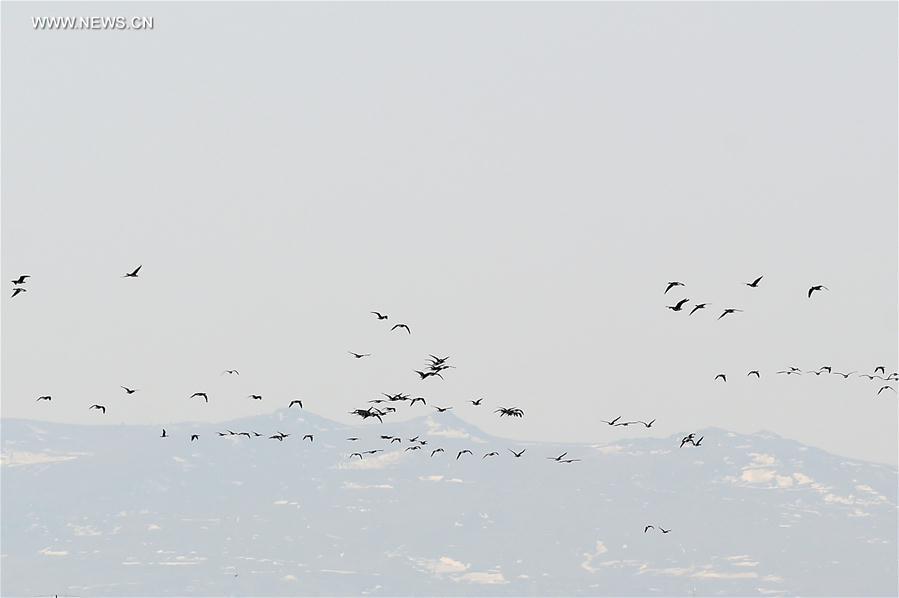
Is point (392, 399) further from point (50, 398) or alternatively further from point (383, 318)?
point (50, 398)

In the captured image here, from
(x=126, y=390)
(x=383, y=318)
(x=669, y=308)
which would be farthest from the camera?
(x=126, y=390)

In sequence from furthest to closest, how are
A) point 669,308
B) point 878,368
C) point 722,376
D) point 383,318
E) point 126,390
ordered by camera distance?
1. point 722,376
2. point 126,390
3. point 878,368
4. point 383,318
5. point 669,308

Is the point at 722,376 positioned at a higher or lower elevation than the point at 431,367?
higher

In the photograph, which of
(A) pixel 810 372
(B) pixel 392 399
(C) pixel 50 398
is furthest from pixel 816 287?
(C) pixel 50 398

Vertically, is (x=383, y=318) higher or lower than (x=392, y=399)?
higher

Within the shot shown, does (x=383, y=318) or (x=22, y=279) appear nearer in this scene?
(x=22, y=279)

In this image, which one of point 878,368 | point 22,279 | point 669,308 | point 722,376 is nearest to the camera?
point 22,279

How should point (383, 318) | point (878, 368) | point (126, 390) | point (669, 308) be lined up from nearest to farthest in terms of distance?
1. point (669, 308)
2. point (383, 318)
3. point (878, 368)
4. point (126, 390)

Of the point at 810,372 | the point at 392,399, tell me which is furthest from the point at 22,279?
the point at 810,372

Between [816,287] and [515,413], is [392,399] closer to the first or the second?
[515,413]
